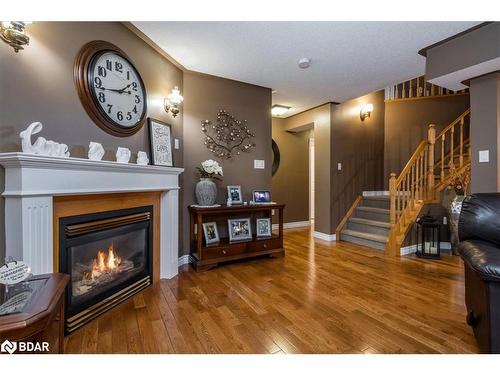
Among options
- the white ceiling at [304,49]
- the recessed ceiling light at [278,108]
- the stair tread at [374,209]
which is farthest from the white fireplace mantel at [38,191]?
the stair tread at [374,209]

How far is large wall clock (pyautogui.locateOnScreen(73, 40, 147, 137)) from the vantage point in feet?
6.15

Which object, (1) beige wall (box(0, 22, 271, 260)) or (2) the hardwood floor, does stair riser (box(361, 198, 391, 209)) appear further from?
(1) beige wall (box(0, 22, 271, 260))

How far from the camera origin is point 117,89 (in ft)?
6.98

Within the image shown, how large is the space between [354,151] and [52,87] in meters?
4.44

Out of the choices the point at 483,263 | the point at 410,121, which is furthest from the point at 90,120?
the point at 410,121

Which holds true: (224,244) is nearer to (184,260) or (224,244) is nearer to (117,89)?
(184,260)

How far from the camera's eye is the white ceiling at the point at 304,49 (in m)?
2.21

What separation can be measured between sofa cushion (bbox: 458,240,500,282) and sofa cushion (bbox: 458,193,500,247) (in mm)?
85

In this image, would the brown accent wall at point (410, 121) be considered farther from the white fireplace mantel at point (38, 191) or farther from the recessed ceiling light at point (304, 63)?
the white fireplace mantel at point (38, 191)
